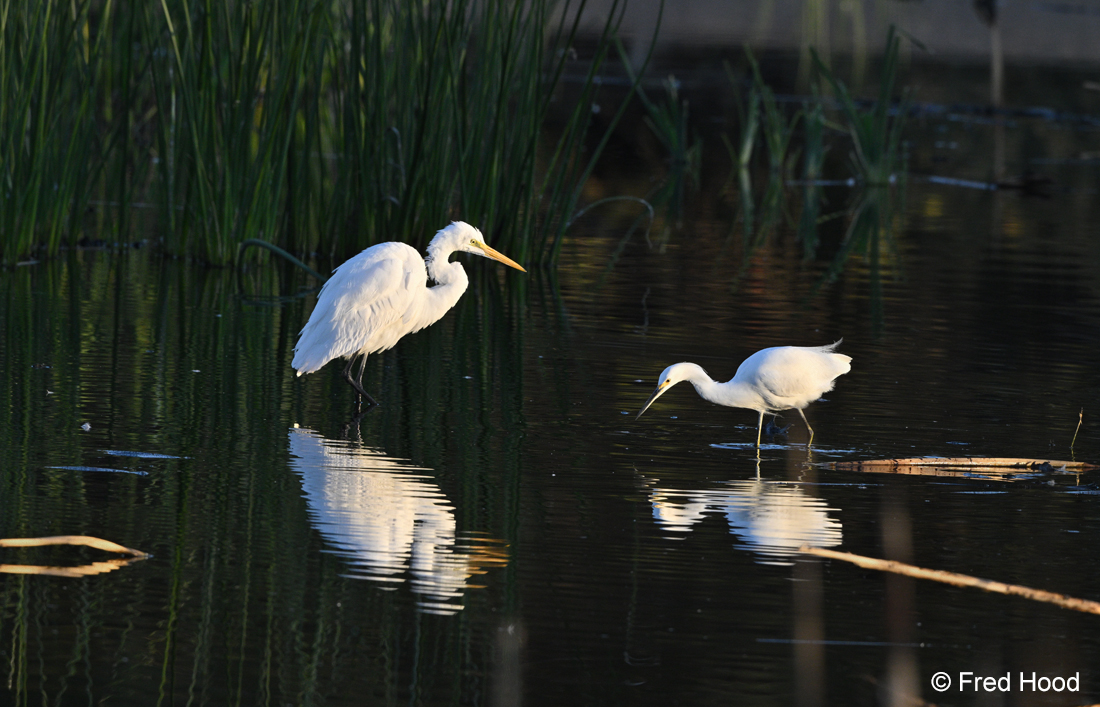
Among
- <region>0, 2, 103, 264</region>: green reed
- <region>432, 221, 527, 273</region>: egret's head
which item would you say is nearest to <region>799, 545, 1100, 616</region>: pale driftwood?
<region>432, 221, 527, 273</region>: egret's head

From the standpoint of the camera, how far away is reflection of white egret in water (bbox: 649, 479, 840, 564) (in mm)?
4590

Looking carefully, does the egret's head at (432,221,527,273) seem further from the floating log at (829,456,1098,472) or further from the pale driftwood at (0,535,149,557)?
the pale driftwood at (0,535,149,557)

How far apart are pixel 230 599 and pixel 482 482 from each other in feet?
4.73

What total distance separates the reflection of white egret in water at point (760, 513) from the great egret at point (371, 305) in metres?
1.85

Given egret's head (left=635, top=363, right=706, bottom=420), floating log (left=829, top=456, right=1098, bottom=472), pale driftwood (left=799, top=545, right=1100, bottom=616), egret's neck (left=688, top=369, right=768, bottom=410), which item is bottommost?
pale driftwood (left=799, top=545, right=1100, bottom=616)

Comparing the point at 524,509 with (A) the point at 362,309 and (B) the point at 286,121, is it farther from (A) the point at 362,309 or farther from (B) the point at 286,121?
(B) the point at 286,121

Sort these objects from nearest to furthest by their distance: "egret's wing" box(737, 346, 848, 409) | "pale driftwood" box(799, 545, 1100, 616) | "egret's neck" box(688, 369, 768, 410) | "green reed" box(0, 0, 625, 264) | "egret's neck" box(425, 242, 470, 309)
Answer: "pale driftwood" box(799, 545, 1100, 616) < "egret's wing" box(737, 346, 848, 409) < "egret's neck" box(688, 369, 768, 410) < "egret's neck" box(425, 242, 470, 309) < "green reed" box(0, 0, 625, 264)

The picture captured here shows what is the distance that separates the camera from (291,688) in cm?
335

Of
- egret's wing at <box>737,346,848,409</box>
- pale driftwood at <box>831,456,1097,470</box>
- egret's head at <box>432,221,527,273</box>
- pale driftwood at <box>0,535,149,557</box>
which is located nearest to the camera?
pale driftwood at <box>0,535,149,557</box>

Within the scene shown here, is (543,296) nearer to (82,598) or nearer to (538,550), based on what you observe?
(538,550)

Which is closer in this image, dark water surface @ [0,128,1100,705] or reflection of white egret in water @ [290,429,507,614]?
dark water surface @ [0,128,1100,705]

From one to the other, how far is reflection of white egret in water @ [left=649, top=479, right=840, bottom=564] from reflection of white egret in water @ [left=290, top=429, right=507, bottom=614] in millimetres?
693

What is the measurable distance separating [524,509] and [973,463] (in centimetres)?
171

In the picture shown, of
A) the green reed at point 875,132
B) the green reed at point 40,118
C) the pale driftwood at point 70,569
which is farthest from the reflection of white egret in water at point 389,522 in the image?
the green reed at point 875,132
